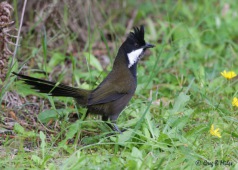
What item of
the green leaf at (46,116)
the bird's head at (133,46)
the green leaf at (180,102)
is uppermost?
the bird's head at (133,46)

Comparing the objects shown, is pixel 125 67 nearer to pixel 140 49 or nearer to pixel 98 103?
pixel 140 49

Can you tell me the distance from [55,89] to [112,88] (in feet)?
2.01

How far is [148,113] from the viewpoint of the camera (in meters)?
5.19

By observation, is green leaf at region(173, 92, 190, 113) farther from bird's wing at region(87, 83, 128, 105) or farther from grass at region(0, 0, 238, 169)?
bird's wing at region(87, 83, 128, 105)

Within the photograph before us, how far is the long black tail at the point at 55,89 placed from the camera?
520 cm

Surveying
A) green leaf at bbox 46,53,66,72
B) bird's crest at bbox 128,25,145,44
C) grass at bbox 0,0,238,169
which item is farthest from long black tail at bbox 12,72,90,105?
green leaf at bbox 46,53,66,72

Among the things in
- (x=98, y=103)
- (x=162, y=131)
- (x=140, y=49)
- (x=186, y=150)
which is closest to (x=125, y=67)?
(x=140, y=49)

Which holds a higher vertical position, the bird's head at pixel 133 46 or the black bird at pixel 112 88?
the bird's head at pixel 133 46

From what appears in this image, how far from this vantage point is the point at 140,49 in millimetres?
5824

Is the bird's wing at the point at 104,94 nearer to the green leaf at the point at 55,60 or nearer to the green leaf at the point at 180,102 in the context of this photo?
the green leaf at the point at 180,102

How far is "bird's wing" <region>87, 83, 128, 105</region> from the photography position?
5.25 meters

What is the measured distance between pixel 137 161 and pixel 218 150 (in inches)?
33.6

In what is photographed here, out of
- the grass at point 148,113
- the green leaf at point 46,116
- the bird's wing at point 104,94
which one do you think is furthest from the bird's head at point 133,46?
the green leaf at point 46,116

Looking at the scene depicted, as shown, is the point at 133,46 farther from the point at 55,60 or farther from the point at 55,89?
the point at 55,60
